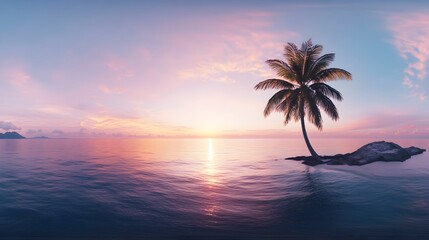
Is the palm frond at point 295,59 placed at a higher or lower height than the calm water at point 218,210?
higher

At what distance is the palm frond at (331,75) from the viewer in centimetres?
2638

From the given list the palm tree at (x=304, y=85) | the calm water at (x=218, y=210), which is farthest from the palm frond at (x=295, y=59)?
the calm water at (x=218, y=210)

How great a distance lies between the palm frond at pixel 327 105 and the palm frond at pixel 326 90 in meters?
0.46

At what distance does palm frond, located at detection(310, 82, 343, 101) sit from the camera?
26.2 meters

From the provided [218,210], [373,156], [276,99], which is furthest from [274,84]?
[218,210]

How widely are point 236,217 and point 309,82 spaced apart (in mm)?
22246

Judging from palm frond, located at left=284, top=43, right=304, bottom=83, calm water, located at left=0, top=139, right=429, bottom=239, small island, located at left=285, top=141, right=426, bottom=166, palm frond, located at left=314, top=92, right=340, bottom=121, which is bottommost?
calm water, located at left=0, top=139, right=429, bottom=239

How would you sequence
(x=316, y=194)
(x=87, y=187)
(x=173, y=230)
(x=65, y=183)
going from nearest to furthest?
(x=173, y=230)
(x=316, y=194)
(x=87, y=187)
(x=65, y=183)

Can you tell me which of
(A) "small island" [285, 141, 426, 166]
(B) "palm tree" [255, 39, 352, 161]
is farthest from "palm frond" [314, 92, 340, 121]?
(A) "small island" [285, 141, 426, 166]

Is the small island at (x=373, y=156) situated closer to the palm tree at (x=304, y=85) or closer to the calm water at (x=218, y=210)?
the palm tree at (x=304, y=85)

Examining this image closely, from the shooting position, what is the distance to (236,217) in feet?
32.2

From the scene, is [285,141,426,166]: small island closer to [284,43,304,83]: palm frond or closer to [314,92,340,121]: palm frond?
[314,92,340,121]: palm frond

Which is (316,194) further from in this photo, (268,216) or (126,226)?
(126,226)

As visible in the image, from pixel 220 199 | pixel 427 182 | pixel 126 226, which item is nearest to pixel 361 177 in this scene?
pixel 427 182
